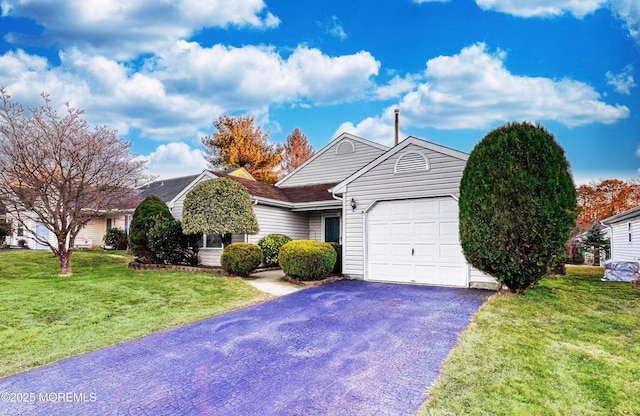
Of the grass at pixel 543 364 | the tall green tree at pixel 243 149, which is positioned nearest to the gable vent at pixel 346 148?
the grass at pixel 543 364

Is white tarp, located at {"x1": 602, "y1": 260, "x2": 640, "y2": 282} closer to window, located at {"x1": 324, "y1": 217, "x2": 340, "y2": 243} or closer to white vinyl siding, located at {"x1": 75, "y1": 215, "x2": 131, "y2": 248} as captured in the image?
window, located at {"x1": 324, "y1": 217, "x2": 340, "y2": 243}

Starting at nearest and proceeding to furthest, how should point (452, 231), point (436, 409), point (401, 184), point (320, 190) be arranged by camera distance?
point (436, 409)
point (452, 231)
point (401, 184)
point (320, 190)

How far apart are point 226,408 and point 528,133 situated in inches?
296

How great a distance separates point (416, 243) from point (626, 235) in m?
14.6

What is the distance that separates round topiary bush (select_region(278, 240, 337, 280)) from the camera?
10.2 m

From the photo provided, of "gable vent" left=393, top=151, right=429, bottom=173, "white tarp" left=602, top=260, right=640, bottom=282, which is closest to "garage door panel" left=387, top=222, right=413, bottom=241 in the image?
"gable vent" left=393, top=151, right=429, bottom=173

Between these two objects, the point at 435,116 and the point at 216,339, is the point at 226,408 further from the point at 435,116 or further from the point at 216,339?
the point at 435,116

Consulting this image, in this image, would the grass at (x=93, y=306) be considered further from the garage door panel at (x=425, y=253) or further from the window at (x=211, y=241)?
the garage door panel at (x=425, y=253)

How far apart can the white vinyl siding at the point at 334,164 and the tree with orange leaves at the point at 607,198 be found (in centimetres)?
2267

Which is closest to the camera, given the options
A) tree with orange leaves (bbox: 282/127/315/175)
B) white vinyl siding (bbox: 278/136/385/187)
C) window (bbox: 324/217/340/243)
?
window (bbox: 324/217/340/243)

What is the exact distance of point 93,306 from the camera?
7.11 meters

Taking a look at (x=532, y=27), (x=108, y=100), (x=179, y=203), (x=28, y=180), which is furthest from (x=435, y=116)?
(x=28, y=180)

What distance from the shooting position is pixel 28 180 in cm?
1072

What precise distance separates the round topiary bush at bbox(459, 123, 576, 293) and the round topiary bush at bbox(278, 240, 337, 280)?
13.5 ft
